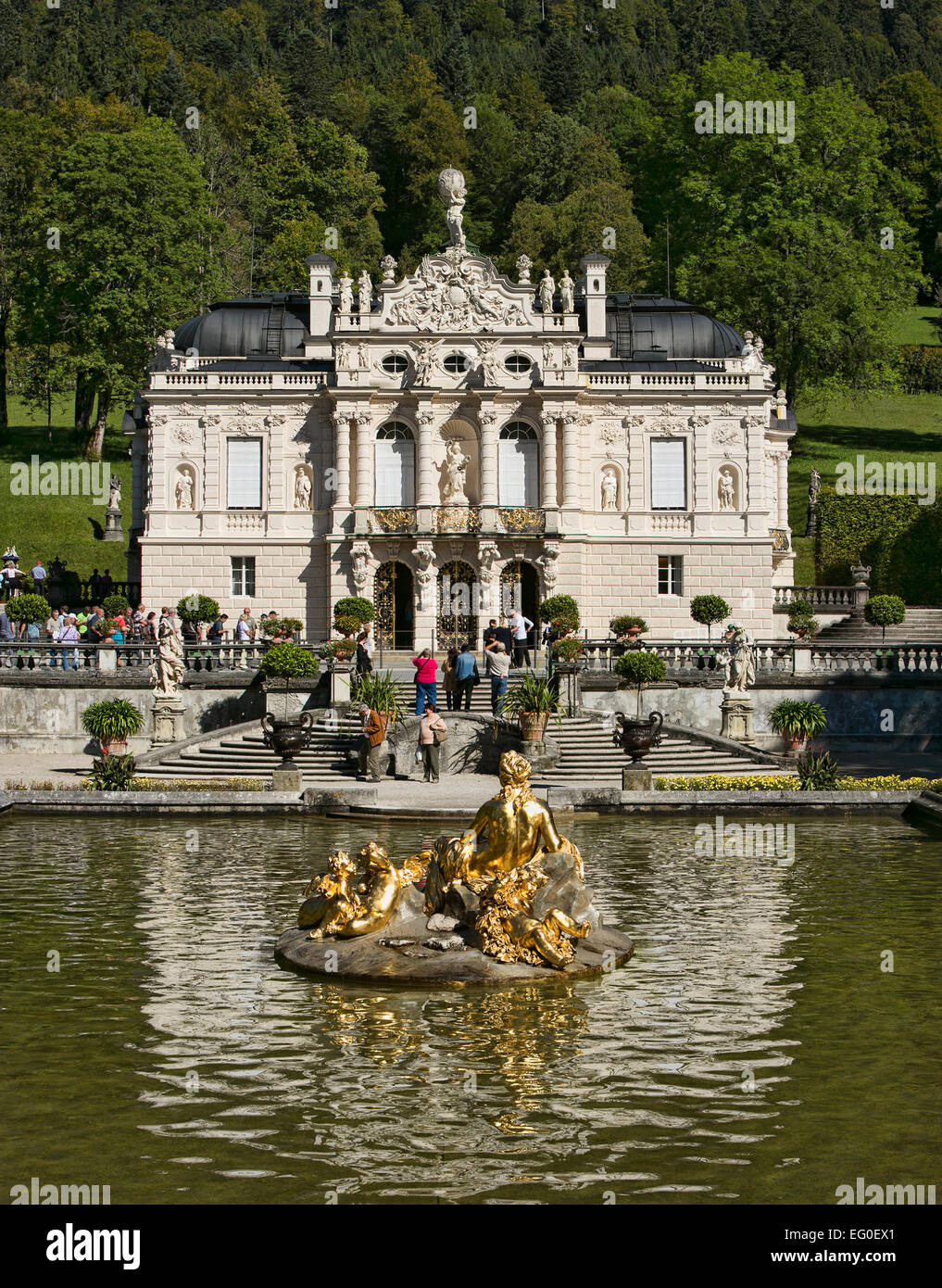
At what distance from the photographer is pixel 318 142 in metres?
92.2

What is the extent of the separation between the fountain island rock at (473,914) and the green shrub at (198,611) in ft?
104

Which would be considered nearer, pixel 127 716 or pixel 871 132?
pixel 127 716

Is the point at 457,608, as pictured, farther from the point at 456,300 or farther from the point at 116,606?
the point at 116,606

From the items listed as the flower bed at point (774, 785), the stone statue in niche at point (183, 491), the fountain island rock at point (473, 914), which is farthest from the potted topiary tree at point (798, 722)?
the stone statue in niche at point (183, 491)

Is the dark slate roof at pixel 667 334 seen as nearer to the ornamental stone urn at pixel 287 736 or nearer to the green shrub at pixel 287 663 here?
the green shrub at pixel 287 663

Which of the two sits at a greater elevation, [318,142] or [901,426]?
[318,142]

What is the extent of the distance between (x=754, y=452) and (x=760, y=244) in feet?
64.7

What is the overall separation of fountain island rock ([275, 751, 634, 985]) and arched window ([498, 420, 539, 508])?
35631mm

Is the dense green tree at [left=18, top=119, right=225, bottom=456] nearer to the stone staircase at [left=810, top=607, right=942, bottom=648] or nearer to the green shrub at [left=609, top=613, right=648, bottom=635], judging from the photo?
the green shrub at [left=609, top=613, right=648, bottom=635]

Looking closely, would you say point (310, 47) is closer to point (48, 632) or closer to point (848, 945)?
point (48, 632)

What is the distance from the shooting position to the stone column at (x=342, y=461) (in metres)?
51.2

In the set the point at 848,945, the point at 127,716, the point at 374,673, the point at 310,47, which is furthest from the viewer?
the point at 310,47
